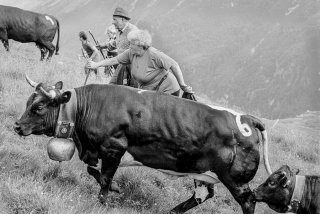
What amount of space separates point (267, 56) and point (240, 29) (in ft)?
37.3

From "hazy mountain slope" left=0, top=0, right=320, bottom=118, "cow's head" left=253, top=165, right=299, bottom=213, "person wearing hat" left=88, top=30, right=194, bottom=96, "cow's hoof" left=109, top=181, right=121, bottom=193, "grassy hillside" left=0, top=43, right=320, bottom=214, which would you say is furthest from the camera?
"hazy mountain slope" left=0, top=0, right=320, bottom=118

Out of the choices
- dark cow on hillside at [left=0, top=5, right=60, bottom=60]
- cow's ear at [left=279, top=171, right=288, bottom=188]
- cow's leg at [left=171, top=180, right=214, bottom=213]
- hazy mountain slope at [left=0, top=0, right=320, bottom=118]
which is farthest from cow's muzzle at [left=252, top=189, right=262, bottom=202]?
hazy mountain slope at [left=0, top=0, right=320, bottom=118]

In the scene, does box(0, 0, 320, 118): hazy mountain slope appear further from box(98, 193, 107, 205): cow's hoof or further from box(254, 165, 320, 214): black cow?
box(98, 193, 107, 205): cow's hoof

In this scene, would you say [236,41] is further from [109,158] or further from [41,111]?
[41,111]

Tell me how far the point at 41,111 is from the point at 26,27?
900 centimetres

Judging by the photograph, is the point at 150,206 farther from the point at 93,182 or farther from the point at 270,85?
the point at 270,85

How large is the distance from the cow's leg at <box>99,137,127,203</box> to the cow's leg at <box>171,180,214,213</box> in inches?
36.7

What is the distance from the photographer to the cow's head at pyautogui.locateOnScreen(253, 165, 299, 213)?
577 cm

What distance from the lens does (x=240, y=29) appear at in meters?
63.7

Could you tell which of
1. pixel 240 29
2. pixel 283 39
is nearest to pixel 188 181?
pixel 283 39

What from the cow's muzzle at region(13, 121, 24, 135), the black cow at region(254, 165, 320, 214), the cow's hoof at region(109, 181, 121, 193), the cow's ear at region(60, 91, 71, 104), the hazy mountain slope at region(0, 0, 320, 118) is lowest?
the hazy mountain slope at region(0, 0, 320, 118)

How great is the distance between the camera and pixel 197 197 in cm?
623

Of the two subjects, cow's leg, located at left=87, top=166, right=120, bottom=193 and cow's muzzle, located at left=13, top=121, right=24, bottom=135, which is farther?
cow's leg, located at left=87, top=166, right=120, bottom=193

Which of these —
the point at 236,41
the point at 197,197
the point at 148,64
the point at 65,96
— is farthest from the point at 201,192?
the point at 236,41
